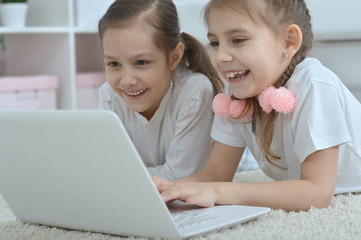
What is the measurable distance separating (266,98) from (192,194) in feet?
0.84

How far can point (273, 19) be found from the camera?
3.57ft

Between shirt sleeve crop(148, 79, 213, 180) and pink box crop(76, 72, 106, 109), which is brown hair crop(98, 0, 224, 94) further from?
pink box crop(76, 72, 106, 109)

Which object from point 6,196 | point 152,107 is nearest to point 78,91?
point 152,107

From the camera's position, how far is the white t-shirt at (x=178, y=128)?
4.50 ft

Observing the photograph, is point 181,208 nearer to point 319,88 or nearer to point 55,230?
point 55,230

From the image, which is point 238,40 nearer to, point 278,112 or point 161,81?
point 278,112

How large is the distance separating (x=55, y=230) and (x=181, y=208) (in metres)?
0.23

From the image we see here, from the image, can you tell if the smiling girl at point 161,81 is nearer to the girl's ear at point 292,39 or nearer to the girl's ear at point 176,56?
the girl's ear at point 176,56

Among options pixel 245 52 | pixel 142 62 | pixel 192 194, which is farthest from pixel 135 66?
pixel 192 194

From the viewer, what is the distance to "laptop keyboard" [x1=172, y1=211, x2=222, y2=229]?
0.88m

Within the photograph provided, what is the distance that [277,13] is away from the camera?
110 centimetres

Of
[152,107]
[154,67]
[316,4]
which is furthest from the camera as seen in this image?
[316,4]

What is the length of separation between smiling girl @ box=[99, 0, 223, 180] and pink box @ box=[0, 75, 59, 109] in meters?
1.09

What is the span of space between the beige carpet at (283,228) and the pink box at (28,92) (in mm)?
1426
